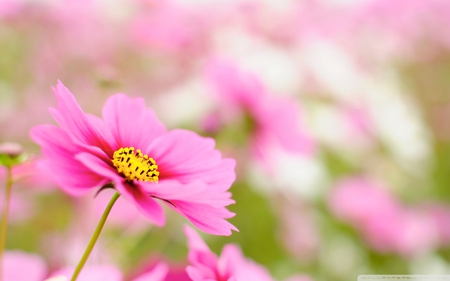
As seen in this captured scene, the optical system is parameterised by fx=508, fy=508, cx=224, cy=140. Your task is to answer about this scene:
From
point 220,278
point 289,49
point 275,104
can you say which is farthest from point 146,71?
point 220,278

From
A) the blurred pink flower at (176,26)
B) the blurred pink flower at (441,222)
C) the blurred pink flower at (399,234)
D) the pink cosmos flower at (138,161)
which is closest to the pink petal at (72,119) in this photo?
the pink cosmos flower at (138,161)

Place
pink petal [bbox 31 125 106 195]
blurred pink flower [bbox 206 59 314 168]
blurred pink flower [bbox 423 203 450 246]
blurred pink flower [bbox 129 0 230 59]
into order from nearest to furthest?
pink petal [bbox 31 125 106 195], blurred pink flower [bbox 206 59 314 168], blurred pink flower [bbox 129 0 230 59], blurred pink flower [bbox 423 203 450 246]

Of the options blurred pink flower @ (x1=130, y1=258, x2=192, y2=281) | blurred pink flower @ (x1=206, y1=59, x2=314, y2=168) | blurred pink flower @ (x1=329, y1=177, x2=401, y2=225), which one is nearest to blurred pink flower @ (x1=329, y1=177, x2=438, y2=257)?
blurred pink flower @ (x1=329, y1=177, x2=401, y2=225)

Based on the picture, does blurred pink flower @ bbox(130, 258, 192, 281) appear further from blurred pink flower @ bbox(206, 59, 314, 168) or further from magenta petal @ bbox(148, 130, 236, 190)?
blurred pink flower @ bbox(206, 59, 314, 168)

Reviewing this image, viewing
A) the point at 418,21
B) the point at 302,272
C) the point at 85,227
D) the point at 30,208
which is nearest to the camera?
the point at 85,227

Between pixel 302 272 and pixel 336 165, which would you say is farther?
pixel 336 165

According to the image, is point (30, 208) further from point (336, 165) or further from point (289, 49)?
point (336, 165)

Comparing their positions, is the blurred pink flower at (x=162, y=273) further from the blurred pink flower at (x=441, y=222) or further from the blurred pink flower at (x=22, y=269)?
the blurred pink flower at (x=441, y=222)
